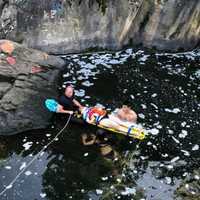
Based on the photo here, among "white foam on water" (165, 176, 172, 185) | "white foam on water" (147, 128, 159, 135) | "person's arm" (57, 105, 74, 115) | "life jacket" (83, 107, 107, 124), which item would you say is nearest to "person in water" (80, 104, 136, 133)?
"life jacket" (83, 107, 107, 124)

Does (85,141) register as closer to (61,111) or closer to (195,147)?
(61,111)

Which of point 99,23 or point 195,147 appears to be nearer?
point 195,147

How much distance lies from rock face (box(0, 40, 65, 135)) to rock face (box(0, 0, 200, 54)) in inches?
60.1

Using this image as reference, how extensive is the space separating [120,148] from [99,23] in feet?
29.4

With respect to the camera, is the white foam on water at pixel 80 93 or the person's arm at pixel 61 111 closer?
the person's arm at pixel 61 111

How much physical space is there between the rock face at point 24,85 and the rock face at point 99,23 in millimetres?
1526

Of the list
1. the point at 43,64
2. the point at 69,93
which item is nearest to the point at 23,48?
the point at 43,64

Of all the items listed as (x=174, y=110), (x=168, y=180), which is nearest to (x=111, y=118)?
(x=174, y=110)

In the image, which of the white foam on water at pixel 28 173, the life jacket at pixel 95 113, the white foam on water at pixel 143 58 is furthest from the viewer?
the white foam on water at pixel 143 58

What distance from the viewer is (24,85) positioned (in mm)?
Result: 18844

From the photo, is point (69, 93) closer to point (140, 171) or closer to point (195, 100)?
point (140, 171)

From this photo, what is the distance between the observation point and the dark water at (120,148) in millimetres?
14766

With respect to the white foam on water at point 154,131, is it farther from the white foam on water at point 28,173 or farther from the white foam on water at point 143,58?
the white foam on water at point 143,58

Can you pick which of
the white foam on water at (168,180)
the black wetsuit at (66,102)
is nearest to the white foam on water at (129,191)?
the white foam on water at (168,180)
